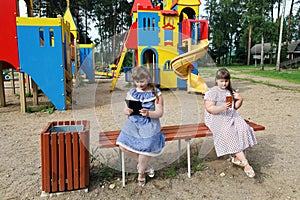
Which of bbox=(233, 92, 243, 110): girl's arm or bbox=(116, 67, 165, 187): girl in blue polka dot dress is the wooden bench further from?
bbox=(233, 92, 243, 110): girl's arm

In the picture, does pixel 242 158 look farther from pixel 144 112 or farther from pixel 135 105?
pixel 135 105

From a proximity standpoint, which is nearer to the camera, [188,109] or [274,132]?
[274,132]

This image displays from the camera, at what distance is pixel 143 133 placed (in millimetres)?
2568

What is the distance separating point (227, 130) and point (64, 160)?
1.75 meters

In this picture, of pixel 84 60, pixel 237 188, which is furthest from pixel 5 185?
pixel 84 60

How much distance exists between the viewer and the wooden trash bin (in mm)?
2375

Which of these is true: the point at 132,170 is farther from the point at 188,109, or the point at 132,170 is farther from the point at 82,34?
the point at 82,34

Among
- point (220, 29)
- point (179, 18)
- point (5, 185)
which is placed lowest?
point (5, 185)

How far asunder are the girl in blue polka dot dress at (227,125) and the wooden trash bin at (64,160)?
56.2 inches

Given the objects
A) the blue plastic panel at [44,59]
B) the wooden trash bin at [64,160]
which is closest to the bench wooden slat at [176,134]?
the wooden trash bin at [64,160]

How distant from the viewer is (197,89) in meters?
9.24

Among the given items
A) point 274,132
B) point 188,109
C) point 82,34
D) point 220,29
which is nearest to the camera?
point 274,132

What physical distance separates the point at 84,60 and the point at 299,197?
49.6 feet

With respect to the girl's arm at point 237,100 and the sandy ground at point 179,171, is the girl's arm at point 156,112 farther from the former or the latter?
the girl's arm at point 237,100
